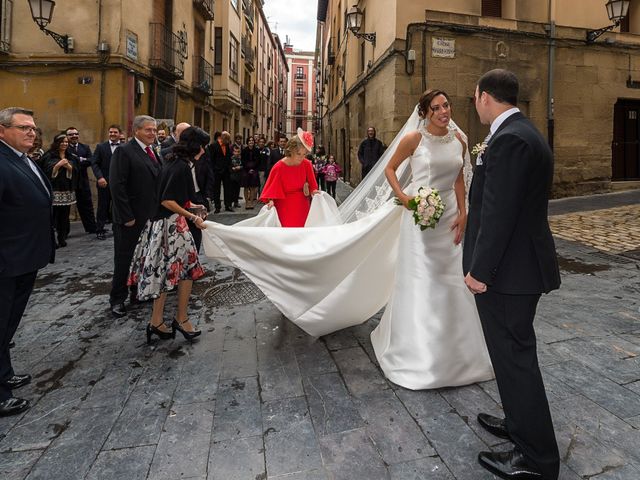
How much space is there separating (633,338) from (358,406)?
259 cm

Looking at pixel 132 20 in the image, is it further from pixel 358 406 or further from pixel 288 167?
pixel 358 406

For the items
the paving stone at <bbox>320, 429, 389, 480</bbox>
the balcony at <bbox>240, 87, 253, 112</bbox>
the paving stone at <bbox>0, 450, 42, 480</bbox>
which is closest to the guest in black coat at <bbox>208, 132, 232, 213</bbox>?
the paving stone at <bbox>0, 450, 42, 480</bbox>

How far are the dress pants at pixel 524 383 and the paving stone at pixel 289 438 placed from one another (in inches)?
38.8

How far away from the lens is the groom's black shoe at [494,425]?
250 centimetres

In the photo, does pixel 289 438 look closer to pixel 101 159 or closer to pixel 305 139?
pixel 305 139

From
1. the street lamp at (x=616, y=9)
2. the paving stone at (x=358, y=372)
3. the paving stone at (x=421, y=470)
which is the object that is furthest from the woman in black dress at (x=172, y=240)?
the street lamp at (x=616, y=9)

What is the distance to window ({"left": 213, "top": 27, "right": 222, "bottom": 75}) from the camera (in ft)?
68.4

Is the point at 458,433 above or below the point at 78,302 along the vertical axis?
below

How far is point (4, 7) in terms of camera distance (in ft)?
36.1

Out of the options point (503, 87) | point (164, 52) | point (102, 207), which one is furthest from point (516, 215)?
point (164, 52)

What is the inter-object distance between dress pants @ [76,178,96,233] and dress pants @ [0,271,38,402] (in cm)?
624

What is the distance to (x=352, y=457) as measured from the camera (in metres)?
2.33

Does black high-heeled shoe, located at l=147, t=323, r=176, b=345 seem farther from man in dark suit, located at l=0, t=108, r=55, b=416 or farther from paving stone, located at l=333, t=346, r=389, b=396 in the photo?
paving stone, located at l=333, t=346, r=389, b=396

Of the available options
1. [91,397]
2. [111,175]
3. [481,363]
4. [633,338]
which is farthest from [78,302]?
[633,338]
